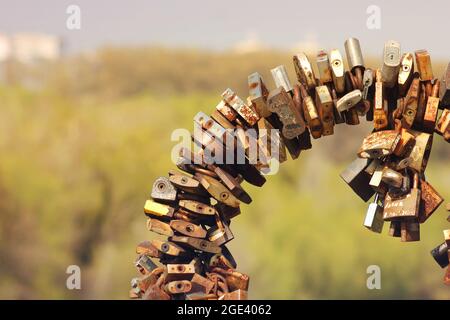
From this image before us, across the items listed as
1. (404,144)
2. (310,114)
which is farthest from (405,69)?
(310,114)

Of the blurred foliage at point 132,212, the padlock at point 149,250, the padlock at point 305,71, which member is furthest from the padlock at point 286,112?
the blurred foliage at point 132,212

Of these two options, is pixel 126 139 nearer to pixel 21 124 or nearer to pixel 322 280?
pixel 21 124

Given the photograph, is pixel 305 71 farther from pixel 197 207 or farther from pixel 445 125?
pixel 197 207

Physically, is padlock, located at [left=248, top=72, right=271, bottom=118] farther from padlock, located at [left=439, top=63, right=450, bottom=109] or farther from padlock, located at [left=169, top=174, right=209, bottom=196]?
padlock, located at [left=439, top=63, right=450, bottom=109]

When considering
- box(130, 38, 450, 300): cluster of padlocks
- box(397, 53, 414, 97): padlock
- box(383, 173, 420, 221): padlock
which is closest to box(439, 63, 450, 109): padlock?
box(130, 38, 450, 300): cluster of padlocks

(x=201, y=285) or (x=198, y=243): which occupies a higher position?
(x=198, y=243)
